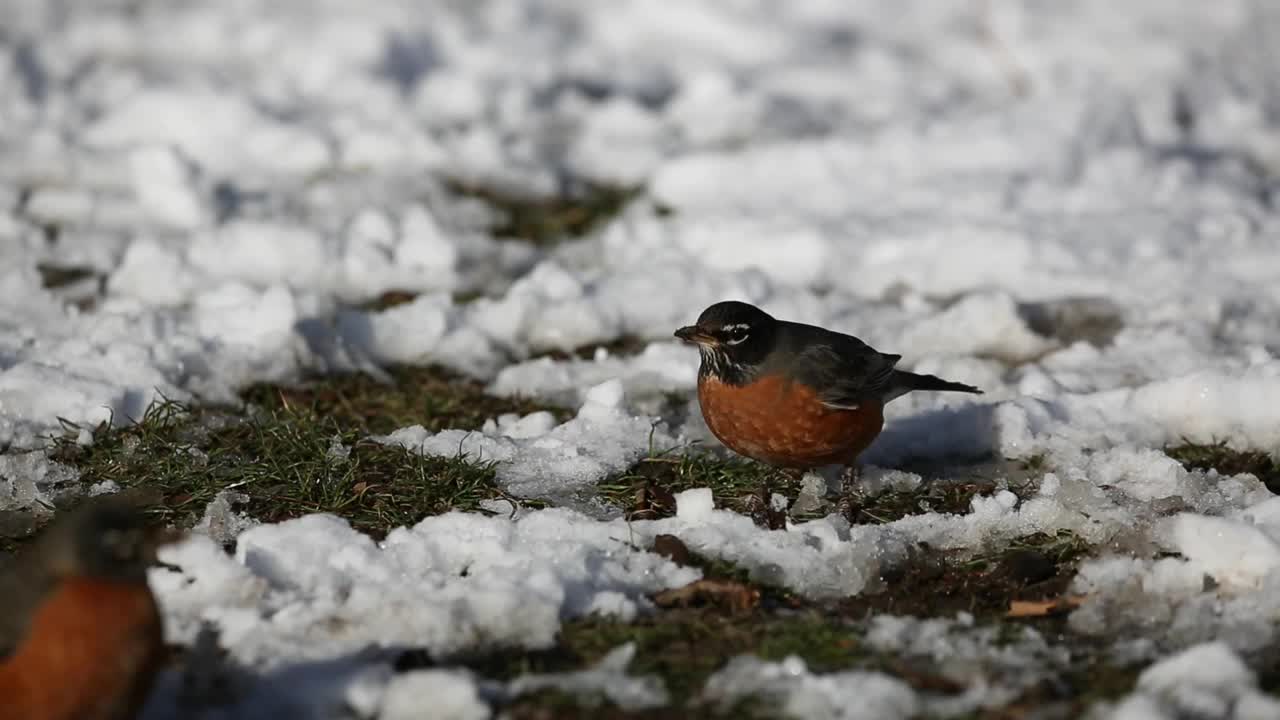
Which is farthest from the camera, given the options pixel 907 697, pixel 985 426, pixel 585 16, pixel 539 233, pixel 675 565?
pixel 585 16

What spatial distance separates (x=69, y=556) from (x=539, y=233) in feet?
17.9

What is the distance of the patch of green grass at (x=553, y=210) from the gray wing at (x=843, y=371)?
10.7ft

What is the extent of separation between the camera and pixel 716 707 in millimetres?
3395

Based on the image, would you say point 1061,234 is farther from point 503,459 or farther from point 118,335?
point 118,335

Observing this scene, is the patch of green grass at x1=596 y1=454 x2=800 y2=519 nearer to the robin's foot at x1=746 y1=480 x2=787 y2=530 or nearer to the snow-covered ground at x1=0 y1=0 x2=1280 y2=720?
the robin's foot at x1=746 y1=480 x2=787 y2=530

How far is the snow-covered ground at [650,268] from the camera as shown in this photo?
388 centimetres

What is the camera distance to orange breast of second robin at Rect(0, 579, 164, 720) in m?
3.02

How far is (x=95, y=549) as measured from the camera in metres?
3.06

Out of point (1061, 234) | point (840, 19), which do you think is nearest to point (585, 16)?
point (840, 19)

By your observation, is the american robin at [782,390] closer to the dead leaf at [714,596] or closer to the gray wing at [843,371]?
the gray wing at [843,371]

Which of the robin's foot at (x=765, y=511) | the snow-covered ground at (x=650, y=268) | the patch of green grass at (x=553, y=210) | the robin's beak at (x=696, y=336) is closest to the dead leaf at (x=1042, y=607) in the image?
the snow-covered ground at (x=650, y=268)

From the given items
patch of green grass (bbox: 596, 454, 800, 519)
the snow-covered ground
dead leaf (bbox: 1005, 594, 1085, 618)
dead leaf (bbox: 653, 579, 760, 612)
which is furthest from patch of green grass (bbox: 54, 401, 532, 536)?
dead leaf (bbox: 1005, 594, 1085, 618)

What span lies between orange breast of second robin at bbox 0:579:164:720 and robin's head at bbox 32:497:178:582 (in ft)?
0.11

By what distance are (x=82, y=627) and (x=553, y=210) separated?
232 inches
